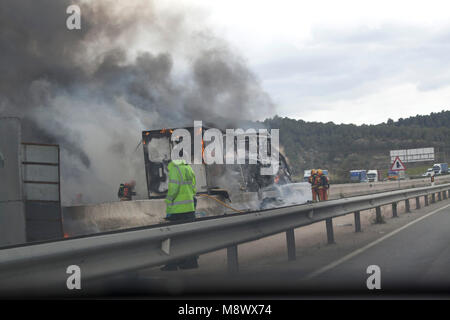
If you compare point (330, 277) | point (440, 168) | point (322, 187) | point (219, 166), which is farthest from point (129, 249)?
point (440, 168)

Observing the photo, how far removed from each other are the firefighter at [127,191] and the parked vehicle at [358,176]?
60.5 metres

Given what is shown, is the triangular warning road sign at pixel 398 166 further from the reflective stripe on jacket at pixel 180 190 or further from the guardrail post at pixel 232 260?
the guardrail post at pixel 232 260

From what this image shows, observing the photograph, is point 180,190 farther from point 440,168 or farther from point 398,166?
point 440,168

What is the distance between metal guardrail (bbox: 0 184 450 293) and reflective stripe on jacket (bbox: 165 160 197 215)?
153 cm

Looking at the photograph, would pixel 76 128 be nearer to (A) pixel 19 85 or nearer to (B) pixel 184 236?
(A) pixel 19 85

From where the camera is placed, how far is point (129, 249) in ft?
17.2

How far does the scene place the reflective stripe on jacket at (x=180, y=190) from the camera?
8.92m

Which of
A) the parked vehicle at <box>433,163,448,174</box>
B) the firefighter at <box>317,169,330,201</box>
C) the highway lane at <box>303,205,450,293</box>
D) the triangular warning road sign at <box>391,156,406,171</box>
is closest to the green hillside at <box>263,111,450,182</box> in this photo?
the parked vehicle at <box>433,163,448,174</box>

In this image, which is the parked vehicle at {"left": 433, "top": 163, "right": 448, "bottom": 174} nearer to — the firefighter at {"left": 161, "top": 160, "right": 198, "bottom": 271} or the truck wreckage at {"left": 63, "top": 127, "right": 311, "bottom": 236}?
the truck wreckage at {"left": 63, "top": 127, "right": 311, "bottom": 236}

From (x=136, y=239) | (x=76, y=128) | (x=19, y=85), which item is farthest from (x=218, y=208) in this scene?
(x=136, y=239)

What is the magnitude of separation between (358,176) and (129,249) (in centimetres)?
7556

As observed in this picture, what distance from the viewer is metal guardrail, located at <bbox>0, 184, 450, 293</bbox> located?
4199 millimetres

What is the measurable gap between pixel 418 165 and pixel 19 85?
347 ft

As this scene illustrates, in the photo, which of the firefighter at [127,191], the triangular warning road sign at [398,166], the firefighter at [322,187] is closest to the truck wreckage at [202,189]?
the firefighter at [127,191]
